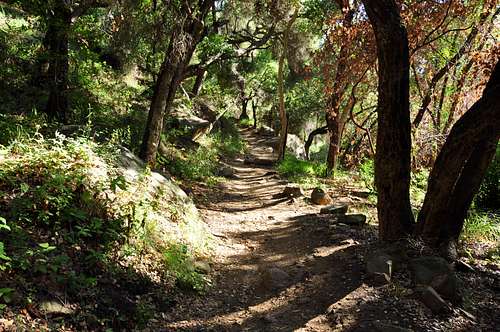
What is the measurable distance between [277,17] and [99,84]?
692 cm

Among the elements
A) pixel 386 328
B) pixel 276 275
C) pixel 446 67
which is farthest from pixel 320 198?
pixel 386 328

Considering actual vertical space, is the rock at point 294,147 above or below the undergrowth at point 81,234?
above

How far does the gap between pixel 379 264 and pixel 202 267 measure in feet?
7.88

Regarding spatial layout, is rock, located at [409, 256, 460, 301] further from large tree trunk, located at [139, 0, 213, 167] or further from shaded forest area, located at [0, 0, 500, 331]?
large tree trunk, located at [139, 0, 213, 167]

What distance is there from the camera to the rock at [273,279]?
198 inches

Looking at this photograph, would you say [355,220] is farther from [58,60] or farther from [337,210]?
[58,60]

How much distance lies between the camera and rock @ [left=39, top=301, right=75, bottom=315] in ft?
10.5

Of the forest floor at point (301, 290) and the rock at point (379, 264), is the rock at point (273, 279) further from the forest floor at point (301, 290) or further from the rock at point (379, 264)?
the rock at point (379, 264)

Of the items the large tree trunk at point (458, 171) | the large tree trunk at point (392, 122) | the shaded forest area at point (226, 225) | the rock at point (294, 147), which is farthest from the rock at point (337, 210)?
the rock at point (294, 147)

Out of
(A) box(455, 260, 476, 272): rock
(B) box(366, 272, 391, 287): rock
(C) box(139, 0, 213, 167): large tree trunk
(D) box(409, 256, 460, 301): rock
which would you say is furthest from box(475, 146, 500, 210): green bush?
(C) box(139, 0, 213, 167): large tree trunk

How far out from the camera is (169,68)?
8203 millimetres

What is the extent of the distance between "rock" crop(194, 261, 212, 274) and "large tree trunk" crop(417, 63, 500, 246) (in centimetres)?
290

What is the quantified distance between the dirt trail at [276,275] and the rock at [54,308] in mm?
1059

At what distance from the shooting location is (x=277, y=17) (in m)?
14.2
